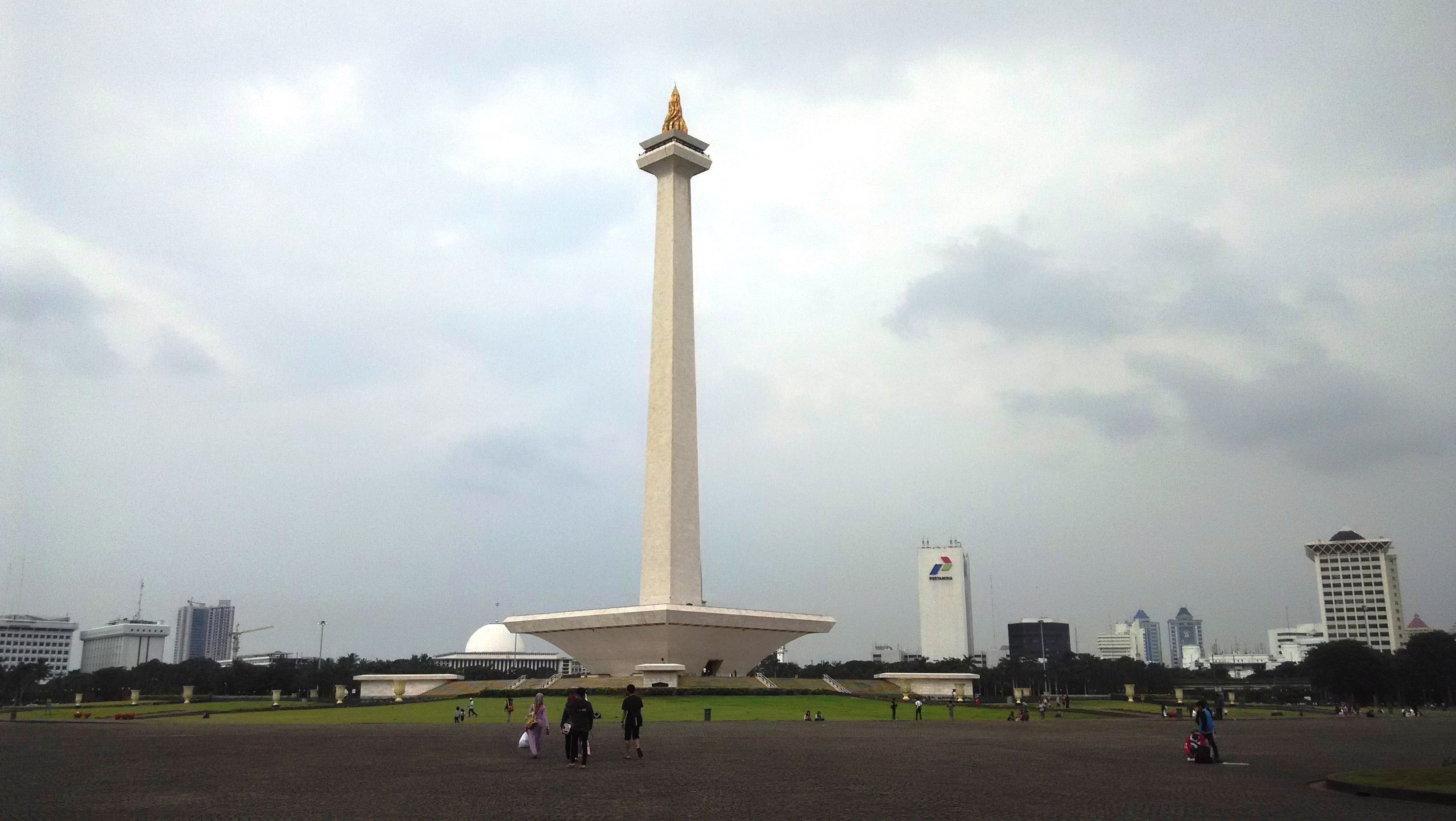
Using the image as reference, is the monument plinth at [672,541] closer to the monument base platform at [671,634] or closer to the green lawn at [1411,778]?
the monument base platform at [671,634]

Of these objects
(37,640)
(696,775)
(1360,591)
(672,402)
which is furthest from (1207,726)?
(37,640)

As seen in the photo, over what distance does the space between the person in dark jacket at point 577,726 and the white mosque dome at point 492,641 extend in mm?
117761

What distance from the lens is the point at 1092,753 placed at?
17.6m

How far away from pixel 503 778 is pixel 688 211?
4031 centimetres

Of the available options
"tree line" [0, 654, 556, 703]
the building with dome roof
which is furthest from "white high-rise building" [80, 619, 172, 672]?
"tree line" [0, 654, 556, 703]

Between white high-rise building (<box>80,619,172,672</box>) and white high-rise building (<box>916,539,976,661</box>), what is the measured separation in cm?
11548

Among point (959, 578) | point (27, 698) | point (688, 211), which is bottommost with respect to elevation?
point (27, 698)

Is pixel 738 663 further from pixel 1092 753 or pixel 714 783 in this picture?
pixel 714 783

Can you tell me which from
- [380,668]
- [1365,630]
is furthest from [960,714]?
[1365,630]

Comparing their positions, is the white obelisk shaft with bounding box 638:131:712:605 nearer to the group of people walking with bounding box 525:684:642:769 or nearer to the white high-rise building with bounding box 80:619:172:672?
the group of people walking with bounding box 525:684:642:769

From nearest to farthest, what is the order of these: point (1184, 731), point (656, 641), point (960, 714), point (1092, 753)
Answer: point (1092, 753) < point (1184, 731) < point (960, 714) < point (656, 641)

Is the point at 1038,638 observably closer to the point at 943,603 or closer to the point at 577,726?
the point at 943,603

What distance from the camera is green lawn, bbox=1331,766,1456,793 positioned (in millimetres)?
10820

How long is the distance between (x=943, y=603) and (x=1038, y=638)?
45888 mm
